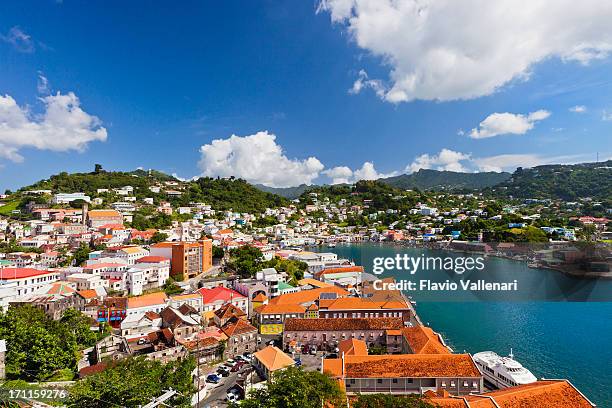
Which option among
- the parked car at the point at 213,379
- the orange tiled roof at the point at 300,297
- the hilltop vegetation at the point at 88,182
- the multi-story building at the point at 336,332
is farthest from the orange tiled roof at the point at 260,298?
the hilltop vegetation at the point at 88,182

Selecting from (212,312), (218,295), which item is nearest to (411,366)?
(212,312)

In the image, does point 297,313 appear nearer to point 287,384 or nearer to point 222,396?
point 222,396

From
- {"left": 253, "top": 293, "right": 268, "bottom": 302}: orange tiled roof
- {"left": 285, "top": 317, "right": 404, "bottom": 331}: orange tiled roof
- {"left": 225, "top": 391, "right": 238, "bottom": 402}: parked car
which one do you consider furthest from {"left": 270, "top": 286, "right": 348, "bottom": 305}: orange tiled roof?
{"left": 225, "top": 391, "right": 238, "bottom": 402}: parked car

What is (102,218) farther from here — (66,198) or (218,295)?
(218,295)

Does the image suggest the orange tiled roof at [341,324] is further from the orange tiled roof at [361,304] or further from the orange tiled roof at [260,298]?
the orange tiled roof at [260,298]

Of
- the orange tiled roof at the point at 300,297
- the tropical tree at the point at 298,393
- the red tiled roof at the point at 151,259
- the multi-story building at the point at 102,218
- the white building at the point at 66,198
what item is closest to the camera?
the tropical tree at the point at 298,393

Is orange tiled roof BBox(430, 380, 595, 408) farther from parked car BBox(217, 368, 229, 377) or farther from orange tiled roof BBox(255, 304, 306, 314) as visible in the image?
orange tiled roof BBox(255, 304, 306, 314)
